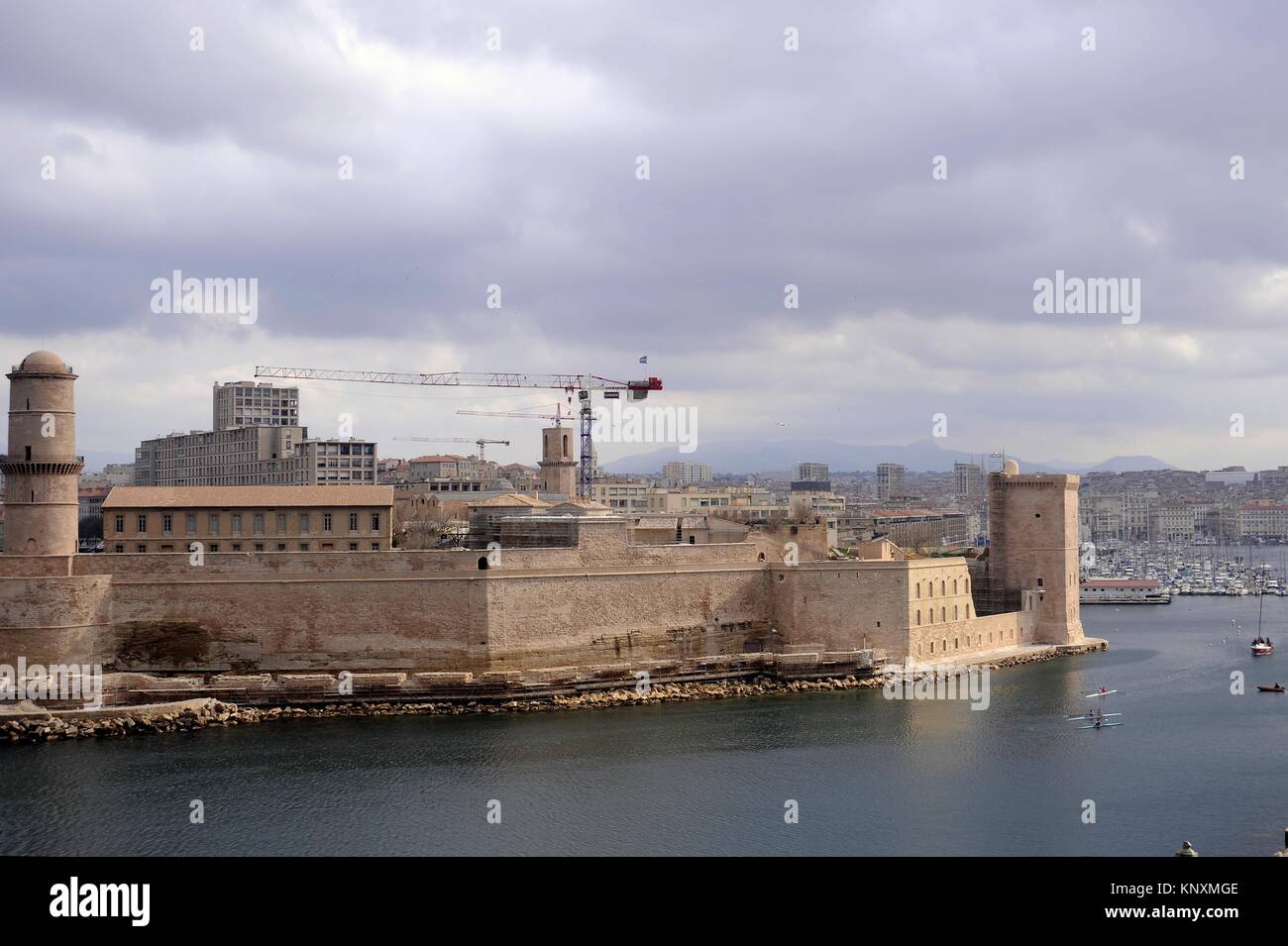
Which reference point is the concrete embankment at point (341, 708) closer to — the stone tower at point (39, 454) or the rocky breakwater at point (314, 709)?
the rocky breakwater at point (314, 709)

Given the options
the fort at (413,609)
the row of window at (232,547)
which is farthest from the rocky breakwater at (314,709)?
the row of window at (232,547)

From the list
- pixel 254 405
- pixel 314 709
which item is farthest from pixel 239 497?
pixel 254 405

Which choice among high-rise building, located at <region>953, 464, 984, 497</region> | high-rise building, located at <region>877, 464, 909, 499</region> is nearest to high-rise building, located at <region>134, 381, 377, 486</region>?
high-rise building, located at <region>877, 464, 909, 499</region>

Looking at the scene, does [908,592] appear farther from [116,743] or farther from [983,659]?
[116,743]

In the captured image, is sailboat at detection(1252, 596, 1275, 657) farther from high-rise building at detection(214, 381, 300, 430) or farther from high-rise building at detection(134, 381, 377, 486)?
high-rise building at detection(214, 381, 300, 430)

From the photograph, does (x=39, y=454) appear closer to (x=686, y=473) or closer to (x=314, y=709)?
(x=314, y=709)
